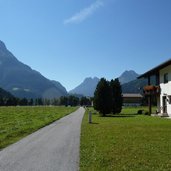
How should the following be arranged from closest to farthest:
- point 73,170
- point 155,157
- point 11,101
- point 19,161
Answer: point 73,170 → point 19,161 → point 155,157 → point 11,101

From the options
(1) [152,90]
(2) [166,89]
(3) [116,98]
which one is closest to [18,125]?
(2) [166,89]

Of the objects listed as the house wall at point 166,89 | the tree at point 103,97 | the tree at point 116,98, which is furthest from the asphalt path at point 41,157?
the tree at point 116,98

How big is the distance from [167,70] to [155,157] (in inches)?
1287

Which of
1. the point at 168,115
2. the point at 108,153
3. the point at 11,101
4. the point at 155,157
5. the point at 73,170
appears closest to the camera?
the point at 73,170

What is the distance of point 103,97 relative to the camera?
4994cm

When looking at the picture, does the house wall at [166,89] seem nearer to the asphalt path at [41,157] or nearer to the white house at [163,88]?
the white house at [163,88]

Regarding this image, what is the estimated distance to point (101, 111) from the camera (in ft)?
167

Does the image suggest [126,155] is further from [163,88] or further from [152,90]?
[152,90]

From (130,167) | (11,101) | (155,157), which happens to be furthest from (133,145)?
(11,101)

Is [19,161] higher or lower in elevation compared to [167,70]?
lower

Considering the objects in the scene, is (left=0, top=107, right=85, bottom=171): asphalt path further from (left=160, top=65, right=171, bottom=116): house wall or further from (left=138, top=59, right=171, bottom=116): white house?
(left=160, top=65, right=171, bottom=116): house wall

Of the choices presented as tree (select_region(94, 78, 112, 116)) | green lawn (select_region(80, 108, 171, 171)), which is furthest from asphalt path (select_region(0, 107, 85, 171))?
tree (select_region(94, 78, 112, 116))

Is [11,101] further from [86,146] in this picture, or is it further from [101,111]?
[86,146]

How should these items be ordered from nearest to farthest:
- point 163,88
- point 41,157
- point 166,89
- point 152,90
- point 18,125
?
point 41,157 → point 18,125 → point 166,89 → point 163,88 → point 152,90
